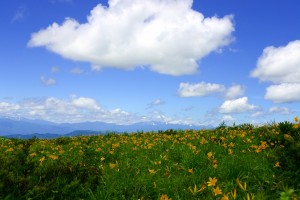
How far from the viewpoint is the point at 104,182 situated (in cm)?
668

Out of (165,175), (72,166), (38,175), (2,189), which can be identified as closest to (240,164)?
(165,175)

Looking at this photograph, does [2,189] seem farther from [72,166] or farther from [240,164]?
[240,164]

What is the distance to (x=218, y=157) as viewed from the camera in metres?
9.44

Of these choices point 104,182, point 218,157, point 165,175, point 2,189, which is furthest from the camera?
point 218,157

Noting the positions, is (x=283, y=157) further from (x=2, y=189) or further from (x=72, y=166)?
(x=2, y=189)

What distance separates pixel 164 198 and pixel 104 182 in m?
1.71

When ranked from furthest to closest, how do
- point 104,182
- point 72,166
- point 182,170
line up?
point 182,170 < point 72,166 < point 104,182

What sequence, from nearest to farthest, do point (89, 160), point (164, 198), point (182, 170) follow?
point (164, 198) < point (182, 170) < point (89, 160)

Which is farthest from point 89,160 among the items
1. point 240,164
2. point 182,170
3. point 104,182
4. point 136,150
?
point 240,164

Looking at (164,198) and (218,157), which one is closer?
(164,198)

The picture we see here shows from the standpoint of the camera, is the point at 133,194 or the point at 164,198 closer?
the point at 164,198

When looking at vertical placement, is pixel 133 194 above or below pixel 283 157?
below

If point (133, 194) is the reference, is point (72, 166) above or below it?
above

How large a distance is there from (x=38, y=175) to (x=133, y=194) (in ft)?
6.42
